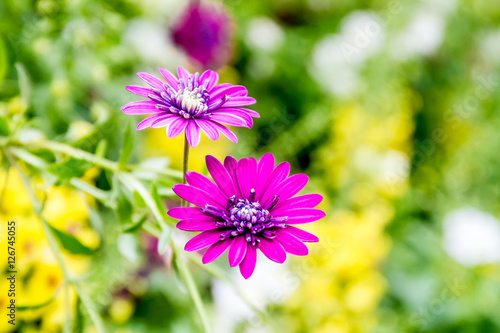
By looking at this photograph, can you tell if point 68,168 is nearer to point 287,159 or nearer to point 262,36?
point 287,159

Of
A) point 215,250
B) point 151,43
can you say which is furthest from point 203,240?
point 151,43


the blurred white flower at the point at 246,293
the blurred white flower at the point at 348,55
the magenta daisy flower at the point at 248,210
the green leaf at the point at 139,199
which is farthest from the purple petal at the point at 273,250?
the blurred white flower at the point at 348,55

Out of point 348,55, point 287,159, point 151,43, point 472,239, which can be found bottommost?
point 472,239

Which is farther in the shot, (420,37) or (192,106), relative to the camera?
(420,37)

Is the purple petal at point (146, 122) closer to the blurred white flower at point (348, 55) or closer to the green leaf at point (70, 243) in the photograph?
the green leaf at point (70, 243)

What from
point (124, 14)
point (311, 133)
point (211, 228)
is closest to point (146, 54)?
point (124, 14)

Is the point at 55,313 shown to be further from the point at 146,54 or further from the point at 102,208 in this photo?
the point at 146,54
